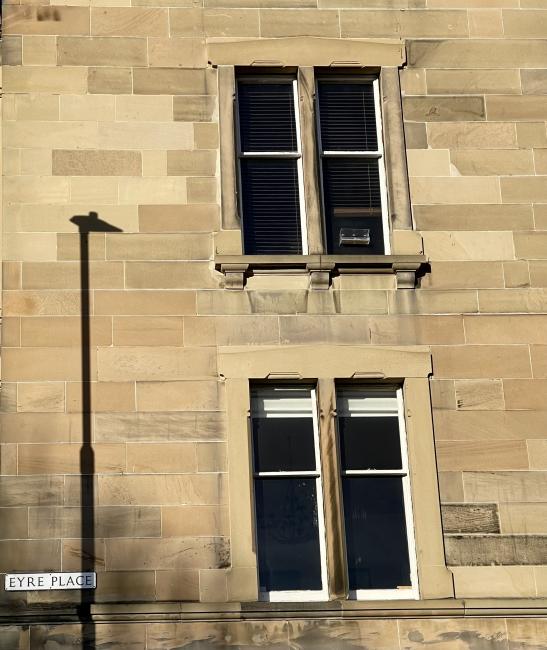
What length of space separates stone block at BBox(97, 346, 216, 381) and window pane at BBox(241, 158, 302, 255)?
162 centimetres

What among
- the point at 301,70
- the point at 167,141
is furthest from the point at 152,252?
the point at 301,70

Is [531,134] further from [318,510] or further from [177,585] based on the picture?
[177,585]

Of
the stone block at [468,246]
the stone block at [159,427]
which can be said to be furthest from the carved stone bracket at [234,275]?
the stone block at [468,246]

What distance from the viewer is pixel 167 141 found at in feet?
48.1

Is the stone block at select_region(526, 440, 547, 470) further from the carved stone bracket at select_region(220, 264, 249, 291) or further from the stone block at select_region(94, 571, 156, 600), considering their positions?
the stone block at select_region(94, 571, 156, 600)

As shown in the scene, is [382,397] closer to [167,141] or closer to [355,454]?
[355,454]

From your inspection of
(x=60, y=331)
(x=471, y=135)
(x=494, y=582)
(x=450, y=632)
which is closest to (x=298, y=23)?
(x=471, y=135)

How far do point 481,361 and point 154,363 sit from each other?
3.67 meters

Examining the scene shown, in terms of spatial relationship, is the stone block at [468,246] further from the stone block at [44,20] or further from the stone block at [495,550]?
Result: the stone block at [44,20]

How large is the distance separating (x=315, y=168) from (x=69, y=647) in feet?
20.1

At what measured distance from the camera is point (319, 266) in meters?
14.1

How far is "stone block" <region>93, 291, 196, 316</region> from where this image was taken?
45.5 ft

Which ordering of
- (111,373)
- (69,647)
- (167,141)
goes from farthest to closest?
(167,141) → (111,373) → (69,647)

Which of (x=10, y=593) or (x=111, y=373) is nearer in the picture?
(x=10, y=593)
